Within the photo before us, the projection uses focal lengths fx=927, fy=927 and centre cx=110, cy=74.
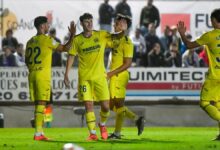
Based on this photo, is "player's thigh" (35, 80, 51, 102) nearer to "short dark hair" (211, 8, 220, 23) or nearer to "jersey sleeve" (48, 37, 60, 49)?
"jersey sleeve" (48, 37, 60, 49)

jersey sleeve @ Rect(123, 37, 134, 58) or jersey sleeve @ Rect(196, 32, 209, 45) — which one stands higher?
jersey sleeve @ Rect(196, 32, 209, 45)

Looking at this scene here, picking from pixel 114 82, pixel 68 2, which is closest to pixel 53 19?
pixel 68 2

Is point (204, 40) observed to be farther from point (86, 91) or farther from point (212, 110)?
point (86, 91)

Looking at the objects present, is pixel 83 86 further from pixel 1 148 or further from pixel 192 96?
pixel 192 96

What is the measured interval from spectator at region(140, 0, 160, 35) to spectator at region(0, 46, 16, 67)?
Result: 4.58m

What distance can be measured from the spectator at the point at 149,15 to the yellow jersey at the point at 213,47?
41.0 feet

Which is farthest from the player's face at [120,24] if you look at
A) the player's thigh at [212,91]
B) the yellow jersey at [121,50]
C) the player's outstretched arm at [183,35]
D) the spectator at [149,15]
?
the spectator at [149,15]

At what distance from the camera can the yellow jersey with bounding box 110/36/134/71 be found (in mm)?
18489

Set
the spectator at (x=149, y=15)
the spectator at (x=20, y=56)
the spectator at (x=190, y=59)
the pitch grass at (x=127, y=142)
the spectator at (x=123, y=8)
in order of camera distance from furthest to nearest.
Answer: the spectator at (x=149, y=15), the spectator at (x=123, y=8), the spectator at (x=190, y=59), the spectator at (x=20, y=56), the pitch grass at (x=127, y=142)

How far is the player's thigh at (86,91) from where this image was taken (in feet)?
57.7

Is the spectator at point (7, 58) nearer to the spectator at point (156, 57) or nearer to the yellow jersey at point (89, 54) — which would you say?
the spectator at point (156, 57)

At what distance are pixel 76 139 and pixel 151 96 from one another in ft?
33.8

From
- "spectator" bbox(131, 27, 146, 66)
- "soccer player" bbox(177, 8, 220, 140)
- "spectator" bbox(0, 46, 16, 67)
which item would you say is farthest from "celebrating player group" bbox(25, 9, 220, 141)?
"spectator" bbox(131, 27, 146, 66)

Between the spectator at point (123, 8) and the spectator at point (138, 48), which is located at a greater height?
the spectator at point (123, 8)
